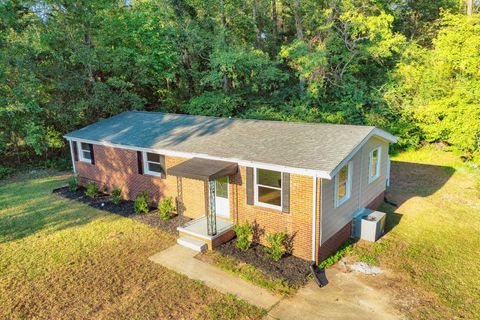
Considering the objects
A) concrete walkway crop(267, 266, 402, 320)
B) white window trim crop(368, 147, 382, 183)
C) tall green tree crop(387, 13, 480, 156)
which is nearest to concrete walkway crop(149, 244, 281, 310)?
concrete walkway crop(267, 266, 402, 320)

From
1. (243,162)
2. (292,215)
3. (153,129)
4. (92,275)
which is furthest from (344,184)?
(153,129)

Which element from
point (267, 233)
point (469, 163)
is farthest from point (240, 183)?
point (469, 163)

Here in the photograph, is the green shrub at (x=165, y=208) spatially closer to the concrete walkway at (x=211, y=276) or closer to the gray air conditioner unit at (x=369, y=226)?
the concrete walkway at (x=211, y=276)

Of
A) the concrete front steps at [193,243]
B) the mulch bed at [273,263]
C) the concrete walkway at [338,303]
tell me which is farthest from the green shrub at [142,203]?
the concrete walkway at [338,303]

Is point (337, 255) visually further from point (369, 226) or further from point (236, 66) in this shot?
point (236, 66)

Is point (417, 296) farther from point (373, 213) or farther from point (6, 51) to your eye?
point (6, 51)

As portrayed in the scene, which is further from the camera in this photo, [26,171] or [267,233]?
[26,171]
